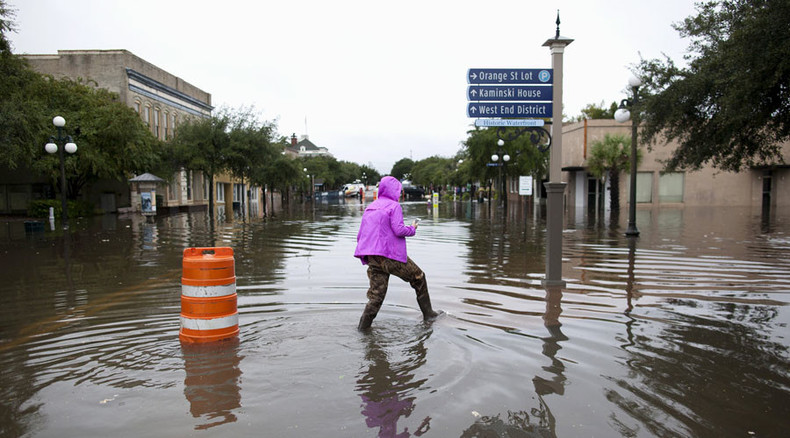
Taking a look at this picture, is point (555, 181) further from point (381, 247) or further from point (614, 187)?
point (614, 187)

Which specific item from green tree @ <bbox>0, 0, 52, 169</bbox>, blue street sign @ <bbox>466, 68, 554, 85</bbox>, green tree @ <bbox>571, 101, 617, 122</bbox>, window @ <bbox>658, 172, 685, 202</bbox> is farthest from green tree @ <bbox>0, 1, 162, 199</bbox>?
green tree @ <bbox>571, 101, 617, 122</bbox>

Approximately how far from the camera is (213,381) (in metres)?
4.45

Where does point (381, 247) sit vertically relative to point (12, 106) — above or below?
below

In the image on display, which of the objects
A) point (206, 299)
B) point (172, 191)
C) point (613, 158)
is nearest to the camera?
point (206, 299)

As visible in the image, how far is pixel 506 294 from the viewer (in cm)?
796

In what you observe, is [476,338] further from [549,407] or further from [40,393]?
[40,393]

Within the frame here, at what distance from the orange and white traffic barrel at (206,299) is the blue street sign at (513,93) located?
4.50m

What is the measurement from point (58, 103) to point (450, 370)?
99.7 feet

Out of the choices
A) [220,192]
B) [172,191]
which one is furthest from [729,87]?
[220,192]

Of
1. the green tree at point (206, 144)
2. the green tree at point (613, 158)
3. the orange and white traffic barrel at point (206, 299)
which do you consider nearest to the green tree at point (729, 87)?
the orange and white traffic barrel at point (206, 299)

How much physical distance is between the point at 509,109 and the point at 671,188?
33832 mm

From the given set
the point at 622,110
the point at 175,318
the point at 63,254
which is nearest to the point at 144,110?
the point at 63,254

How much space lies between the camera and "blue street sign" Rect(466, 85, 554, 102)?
26.8ft

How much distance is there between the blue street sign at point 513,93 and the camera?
816 cm
